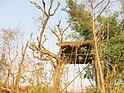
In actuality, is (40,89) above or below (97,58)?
below

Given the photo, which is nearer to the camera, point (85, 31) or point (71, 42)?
point (71, 42)

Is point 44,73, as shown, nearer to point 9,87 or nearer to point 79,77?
point 79,77

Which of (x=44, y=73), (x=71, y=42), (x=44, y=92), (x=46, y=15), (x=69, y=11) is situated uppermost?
(x=69, y=11)

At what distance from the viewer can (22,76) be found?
543cm

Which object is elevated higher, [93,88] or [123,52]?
[123,52]

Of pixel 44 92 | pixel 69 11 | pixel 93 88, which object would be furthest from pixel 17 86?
pixel 69 11

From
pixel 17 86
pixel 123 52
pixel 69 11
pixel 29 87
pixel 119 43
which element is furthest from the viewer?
pixel 69 11

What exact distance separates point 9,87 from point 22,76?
1.10 metres

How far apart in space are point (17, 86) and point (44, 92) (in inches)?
41.0

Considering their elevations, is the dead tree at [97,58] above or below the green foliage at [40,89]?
above

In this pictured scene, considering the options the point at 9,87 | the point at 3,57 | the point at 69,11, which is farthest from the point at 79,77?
the point at 69,11

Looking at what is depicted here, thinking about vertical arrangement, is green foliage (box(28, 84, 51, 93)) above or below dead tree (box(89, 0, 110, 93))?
below

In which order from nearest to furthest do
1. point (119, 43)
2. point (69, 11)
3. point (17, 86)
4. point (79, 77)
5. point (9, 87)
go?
point (79, 77)
point (17, 86)
point (9, 87)
point (119, 43)
point (69, 11)

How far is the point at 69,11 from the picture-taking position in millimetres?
11266
